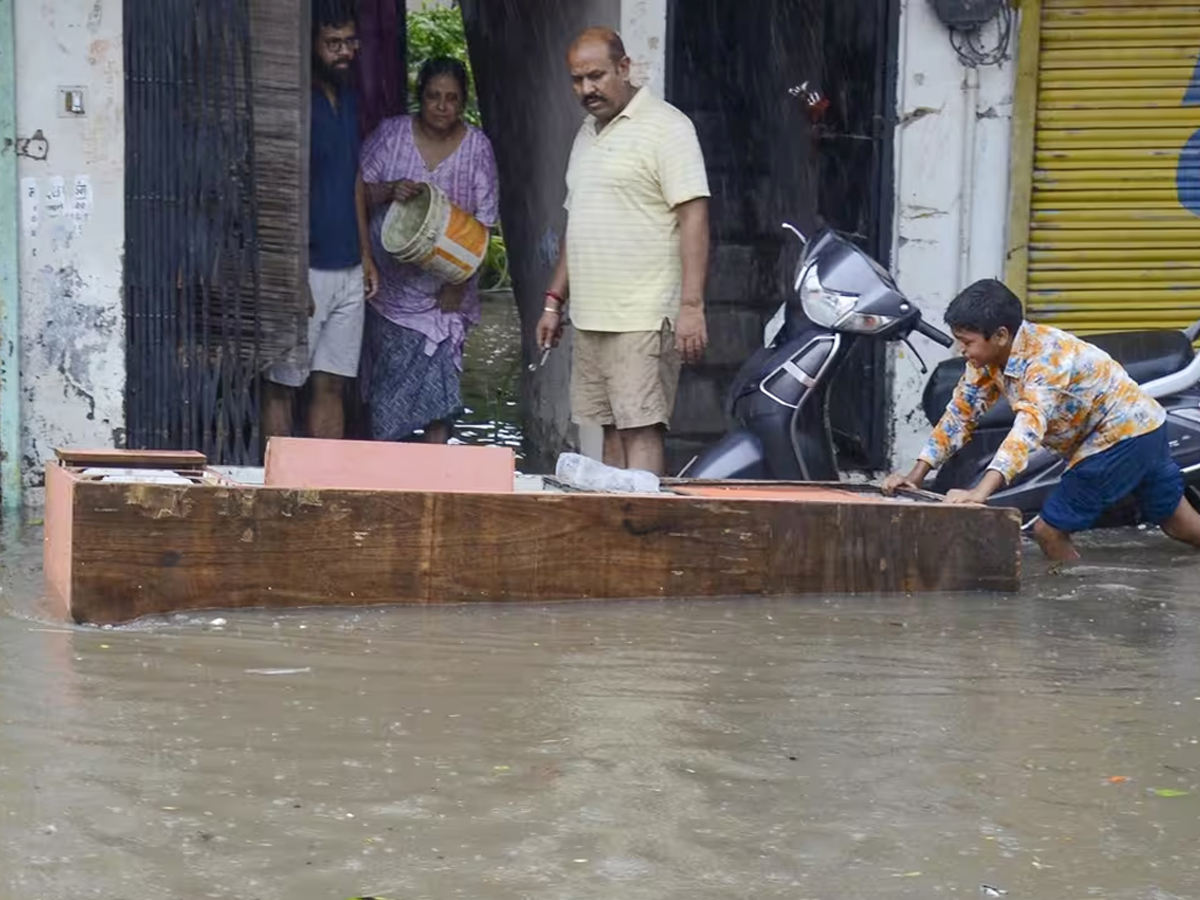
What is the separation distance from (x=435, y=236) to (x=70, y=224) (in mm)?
1427

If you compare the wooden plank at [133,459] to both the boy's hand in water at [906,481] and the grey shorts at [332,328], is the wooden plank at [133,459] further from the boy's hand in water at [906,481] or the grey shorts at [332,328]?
the boy's hand in water at [906,481]

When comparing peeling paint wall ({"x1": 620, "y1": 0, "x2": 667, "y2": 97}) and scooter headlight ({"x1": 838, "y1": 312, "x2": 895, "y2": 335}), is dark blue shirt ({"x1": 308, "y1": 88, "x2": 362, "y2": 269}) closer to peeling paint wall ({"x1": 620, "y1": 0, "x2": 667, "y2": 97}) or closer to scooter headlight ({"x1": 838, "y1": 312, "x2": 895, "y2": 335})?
peeling paint wall ({"x1": 620, "y1": 0, "x2": 667, "y2": 97})

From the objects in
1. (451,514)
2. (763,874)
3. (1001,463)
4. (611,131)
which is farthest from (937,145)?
(763,874)

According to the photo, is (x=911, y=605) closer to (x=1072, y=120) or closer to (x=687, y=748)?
(x=687, y=748)

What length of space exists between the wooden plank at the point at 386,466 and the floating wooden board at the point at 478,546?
18 centimetres

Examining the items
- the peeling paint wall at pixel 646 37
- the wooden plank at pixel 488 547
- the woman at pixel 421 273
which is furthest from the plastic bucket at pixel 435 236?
the wooden plank at pixel 488 547

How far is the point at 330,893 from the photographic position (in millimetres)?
3525

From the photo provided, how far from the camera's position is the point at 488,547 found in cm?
578

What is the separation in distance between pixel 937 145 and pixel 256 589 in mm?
4080

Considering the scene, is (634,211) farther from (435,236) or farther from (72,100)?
(72,100)

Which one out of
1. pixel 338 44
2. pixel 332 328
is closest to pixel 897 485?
pixel 332 328

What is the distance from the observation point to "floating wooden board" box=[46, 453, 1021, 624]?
17.8 feet

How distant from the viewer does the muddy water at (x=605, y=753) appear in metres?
3.68

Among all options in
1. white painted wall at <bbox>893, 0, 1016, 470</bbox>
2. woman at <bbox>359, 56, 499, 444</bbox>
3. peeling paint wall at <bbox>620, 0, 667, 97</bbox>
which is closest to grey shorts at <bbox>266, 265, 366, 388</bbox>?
woman at <bbox>359, 56, 499, 444</bbox>
